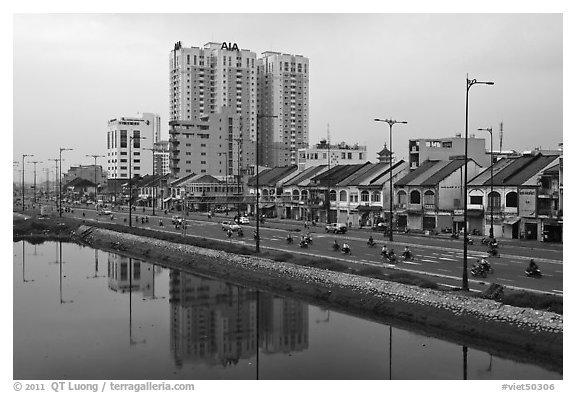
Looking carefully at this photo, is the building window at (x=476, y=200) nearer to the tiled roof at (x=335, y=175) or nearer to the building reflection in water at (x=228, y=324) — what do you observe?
the tiled roof at (x=335, y=175)

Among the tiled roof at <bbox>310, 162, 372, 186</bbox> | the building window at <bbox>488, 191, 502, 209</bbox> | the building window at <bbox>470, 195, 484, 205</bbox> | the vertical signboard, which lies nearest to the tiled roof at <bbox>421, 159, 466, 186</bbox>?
the building window at <bbox>470, 195, 484, 205</bbox>

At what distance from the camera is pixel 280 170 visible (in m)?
122

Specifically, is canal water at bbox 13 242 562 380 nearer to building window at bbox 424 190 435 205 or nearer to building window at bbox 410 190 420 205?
building window at bbox 424 190 435 205

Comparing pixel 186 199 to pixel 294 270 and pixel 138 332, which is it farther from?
pixel 138 332

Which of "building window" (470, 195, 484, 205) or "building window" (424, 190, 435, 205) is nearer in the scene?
"building window" (470, 195, 484, 205)

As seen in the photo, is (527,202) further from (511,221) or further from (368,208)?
(368,208)

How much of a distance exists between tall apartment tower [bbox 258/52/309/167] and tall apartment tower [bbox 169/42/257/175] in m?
5.01

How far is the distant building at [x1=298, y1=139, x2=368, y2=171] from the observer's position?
12407 cm

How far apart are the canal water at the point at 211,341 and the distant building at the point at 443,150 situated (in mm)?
43893

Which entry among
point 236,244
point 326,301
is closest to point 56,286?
point 236,244

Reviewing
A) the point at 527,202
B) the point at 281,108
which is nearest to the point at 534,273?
the point at 527,202

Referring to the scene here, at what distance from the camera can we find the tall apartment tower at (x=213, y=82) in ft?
604

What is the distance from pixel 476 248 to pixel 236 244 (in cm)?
2117

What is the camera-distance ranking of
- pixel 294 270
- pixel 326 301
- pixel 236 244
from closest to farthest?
pixel 326 301 → pixel 294 270 → pixel 236 244
